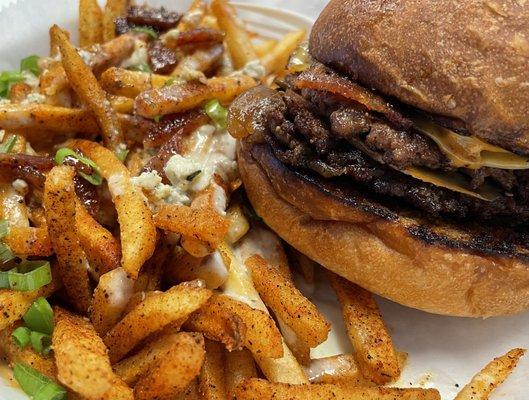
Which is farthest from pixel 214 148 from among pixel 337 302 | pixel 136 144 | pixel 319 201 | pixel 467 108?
pixel 467 108

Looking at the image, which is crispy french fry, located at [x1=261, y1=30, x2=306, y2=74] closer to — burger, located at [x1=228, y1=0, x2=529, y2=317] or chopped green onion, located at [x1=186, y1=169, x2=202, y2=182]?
burger, located at [x1=228, y1=0, x2=529, y2=317]

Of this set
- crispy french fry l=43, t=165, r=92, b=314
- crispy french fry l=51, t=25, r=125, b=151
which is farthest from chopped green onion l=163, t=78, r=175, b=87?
crispy french fry l=43, t=165, r=92, b=314

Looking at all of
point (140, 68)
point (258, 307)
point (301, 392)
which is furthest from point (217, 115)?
point (301, 392)

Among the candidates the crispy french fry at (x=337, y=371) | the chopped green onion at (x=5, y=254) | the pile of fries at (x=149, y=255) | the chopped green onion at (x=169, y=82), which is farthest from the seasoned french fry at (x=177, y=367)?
the chopped green onion at (x=169, y=82)

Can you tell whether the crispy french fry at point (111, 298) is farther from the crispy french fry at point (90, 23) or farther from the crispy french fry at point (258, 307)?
the crispy french fry at point (90, 23)

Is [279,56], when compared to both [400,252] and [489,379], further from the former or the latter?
[489,379]

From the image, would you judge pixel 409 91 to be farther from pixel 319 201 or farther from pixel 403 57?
pixel 319 201
